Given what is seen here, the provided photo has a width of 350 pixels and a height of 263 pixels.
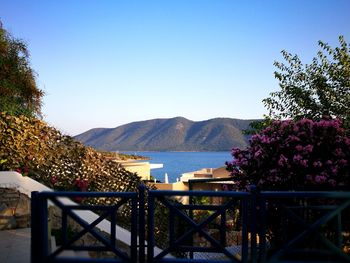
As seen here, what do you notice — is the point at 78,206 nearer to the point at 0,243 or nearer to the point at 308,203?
the point at 0,243

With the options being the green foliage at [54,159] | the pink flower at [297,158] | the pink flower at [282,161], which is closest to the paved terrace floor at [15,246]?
the green foliage at [54,159]

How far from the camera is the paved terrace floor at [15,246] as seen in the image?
5.51 metres

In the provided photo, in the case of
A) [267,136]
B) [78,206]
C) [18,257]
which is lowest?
[18,257]

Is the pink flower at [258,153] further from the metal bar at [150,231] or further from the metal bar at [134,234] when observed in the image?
the metal bar at [134,234]

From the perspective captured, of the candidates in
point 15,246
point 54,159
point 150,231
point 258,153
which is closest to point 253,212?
point 150,231

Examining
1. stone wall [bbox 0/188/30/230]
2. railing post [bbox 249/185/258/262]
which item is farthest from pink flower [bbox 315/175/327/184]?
stone wall [bbox 0/188/30/230]

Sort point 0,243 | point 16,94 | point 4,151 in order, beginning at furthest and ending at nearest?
point 16,94 < point 4,151 < point 0,243

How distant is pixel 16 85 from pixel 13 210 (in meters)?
6.51

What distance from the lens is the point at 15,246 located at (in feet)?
19.9

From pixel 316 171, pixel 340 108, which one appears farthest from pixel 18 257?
pixel 340 108

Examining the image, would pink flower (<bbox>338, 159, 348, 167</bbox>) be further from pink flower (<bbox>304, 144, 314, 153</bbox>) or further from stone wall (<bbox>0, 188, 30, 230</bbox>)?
stone wall (<bbox>0, 188, 30, 230</bbox>)

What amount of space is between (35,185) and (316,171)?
493 cm

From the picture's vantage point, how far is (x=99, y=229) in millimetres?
6984

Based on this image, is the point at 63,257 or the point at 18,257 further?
the point at 18,257
